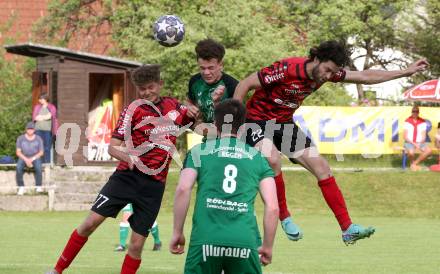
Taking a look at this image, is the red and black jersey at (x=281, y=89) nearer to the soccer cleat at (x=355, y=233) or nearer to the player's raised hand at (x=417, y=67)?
the player's raised hand at (x=417, y=67)

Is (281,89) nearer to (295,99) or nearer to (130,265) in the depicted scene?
(295,99)

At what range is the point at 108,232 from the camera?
19141mm

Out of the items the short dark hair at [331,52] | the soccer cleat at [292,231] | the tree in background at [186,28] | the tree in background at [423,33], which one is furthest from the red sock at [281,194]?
the tree in background at [423,33]

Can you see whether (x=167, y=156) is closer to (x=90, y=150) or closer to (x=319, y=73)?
(x=319, y=73)

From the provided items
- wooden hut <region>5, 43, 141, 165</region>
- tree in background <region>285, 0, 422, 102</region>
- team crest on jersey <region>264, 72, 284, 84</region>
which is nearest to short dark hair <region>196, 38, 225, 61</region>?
team crest on jersey <region>264, 72, 284, 84</region>

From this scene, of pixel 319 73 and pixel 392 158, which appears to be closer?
pixel 319 73

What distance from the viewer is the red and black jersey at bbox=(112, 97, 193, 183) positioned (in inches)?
412

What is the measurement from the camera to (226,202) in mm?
7426

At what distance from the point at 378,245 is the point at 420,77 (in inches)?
783

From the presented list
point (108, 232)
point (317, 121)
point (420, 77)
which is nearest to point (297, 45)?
point (420, 77)

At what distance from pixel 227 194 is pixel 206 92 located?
3.10m

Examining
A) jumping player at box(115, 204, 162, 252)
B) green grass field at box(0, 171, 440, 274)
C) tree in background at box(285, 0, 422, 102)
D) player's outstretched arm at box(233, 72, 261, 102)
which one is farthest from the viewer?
tree in background at box(285, 0, 422, 102)

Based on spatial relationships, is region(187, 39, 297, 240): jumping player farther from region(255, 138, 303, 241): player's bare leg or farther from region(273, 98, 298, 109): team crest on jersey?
region(273, 98, 298, 109): team crest on jersey

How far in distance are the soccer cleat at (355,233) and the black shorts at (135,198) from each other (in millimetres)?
1964
